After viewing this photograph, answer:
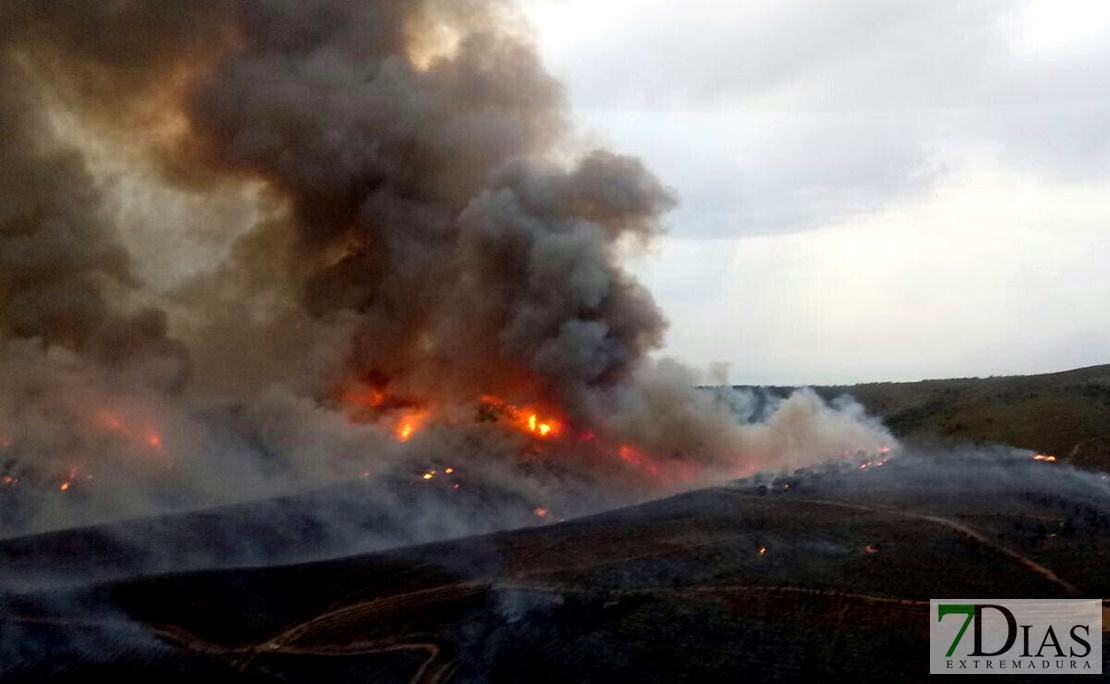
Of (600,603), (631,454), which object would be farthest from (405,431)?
(600,603)

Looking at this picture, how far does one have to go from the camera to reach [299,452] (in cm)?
4394

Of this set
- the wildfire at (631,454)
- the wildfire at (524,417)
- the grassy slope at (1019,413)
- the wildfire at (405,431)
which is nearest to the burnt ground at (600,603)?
the wildfire at (631,454)

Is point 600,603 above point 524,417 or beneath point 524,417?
beneath

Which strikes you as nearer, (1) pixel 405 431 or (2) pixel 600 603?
(2) pixel 600 603

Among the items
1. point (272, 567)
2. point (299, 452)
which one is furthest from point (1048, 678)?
point (299, 452)

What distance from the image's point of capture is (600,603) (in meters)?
23.5

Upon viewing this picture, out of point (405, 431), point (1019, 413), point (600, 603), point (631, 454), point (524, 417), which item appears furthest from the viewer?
point (1019, 413)

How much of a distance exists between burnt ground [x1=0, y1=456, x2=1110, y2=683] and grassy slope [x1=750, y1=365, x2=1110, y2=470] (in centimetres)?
1733

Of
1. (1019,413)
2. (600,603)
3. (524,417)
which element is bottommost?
(600,603)

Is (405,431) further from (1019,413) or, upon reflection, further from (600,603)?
(1019,413)

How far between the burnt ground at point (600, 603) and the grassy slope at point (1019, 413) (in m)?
17.3

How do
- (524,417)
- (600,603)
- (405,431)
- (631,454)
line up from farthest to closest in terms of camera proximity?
(405,431) → (524,417) → (631,454) → (600,603)

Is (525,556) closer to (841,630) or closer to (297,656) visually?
(297,656)

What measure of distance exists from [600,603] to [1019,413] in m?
43.8
